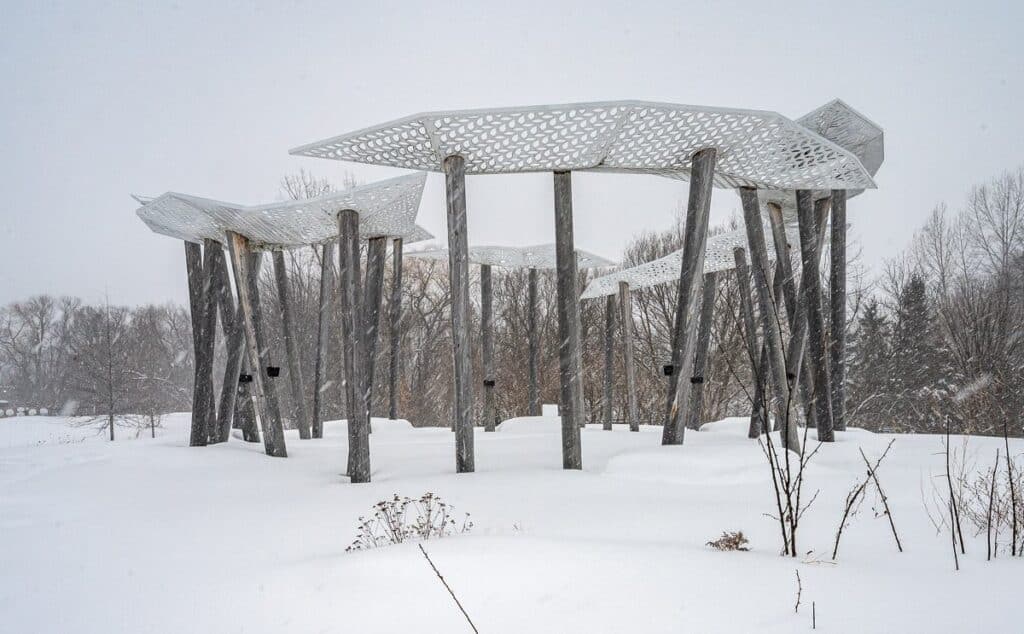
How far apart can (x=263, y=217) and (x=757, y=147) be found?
5.51 meters

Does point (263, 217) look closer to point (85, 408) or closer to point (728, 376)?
point (728, 376)

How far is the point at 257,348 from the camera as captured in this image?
6770mm

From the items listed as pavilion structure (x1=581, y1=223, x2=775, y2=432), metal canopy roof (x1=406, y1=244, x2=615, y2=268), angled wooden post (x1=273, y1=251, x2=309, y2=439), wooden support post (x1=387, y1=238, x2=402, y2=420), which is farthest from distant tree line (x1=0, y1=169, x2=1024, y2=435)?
angled wooden post (x1=273, y1=251, x2=309, y2=439)

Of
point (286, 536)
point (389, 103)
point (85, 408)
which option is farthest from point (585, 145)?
point (389, 103)

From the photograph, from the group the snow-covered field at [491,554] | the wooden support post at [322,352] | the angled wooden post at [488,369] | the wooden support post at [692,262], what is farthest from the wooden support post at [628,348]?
the wooden support post at [322,352]

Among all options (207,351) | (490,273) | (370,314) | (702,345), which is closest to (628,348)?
(702,345)

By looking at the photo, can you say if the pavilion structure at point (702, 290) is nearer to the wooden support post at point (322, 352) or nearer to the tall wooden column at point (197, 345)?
the wooden support post at point (322, 352)

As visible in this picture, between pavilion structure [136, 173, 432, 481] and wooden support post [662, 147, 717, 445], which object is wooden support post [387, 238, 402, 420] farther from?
wooden support post [662, 147, 717, 445]

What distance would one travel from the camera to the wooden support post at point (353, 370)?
554cm

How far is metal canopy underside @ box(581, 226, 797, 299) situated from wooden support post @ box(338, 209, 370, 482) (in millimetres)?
5150

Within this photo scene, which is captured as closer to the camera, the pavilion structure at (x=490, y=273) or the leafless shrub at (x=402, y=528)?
the leafless shrub at (x=402, y=528)

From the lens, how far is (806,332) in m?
6.75

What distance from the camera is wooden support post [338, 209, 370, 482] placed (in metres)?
5.54

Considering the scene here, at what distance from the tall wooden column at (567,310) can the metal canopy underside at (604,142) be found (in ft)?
1.31
